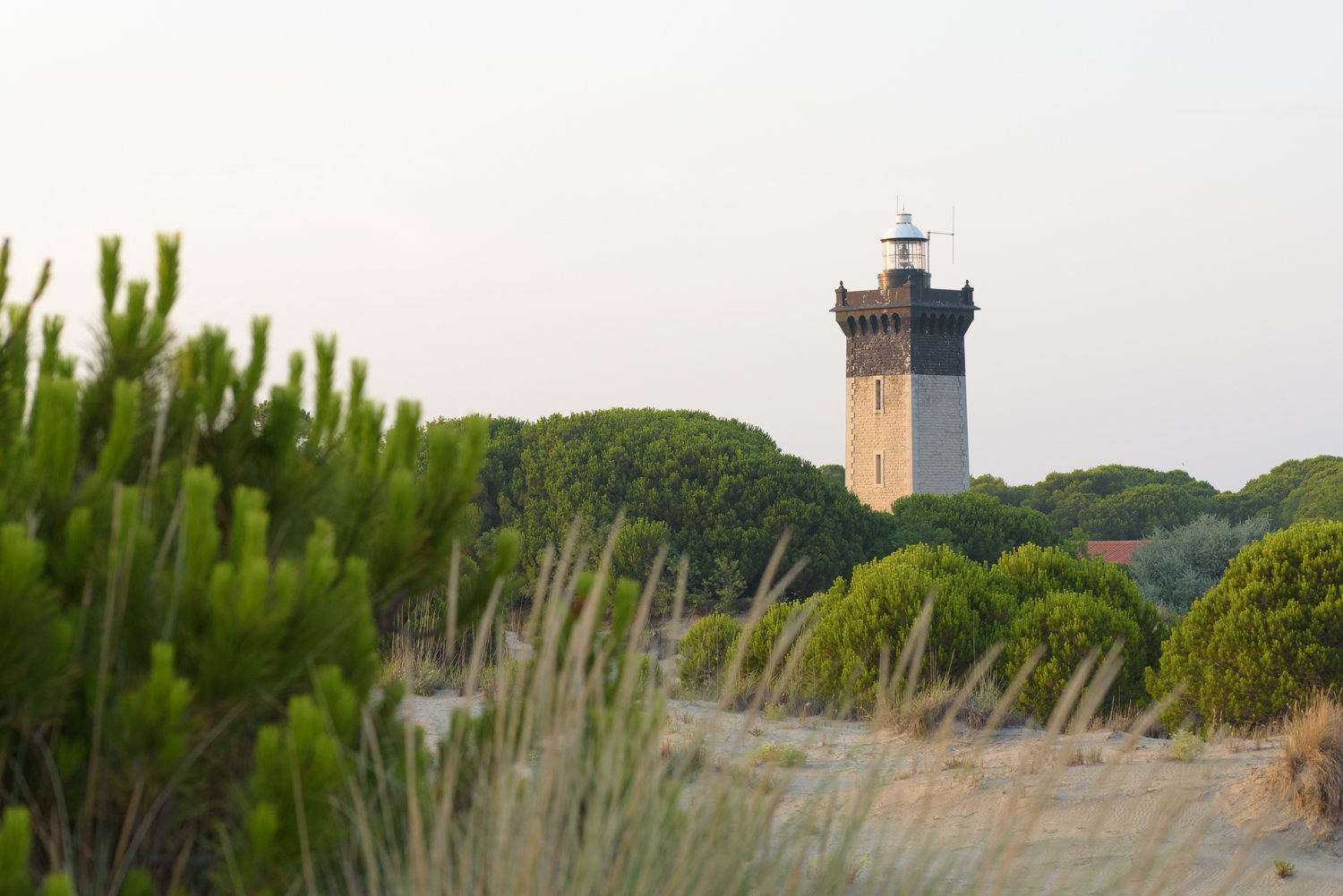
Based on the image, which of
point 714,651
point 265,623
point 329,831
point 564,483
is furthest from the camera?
point 564,483

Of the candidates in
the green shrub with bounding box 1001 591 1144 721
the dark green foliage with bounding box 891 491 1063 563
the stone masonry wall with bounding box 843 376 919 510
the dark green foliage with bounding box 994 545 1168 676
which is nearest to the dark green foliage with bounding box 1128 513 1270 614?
the dark green foliage with bounding box 891 491 1063 563

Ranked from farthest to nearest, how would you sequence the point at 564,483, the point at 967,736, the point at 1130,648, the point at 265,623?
the point at 564,483, the point at 1130,648, the point at 967,736, the point at 265,623

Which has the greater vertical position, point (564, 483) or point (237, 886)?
point (564, 483)

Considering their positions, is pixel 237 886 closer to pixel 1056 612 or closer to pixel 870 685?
pixel 870 685

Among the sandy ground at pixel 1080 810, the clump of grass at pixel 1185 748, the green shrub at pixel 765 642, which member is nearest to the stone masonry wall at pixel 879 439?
the green shrub at pixel 765 642

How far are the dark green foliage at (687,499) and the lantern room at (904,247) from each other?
23.3 m

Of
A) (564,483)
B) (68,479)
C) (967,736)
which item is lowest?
(967,736)

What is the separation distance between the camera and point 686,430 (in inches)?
922

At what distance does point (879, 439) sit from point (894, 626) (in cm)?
3199

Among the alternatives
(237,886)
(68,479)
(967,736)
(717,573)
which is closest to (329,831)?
(237,886)

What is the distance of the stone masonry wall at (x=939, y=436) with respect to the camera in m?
41.0

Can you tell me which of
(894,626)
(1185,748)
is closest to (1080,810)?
(1185,748)

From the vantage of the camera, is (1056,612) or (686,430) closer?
(1056,612)

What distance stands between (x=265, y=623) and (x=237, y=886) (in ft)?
1.84
